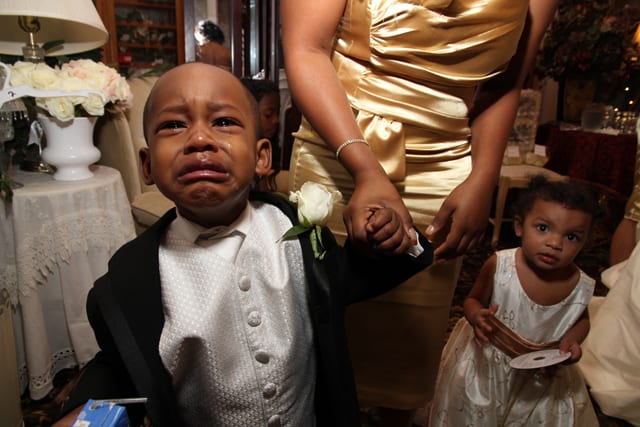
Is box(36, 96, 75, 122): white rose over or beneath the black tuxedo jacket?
over

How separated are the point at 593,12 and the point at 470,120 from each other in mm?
3712

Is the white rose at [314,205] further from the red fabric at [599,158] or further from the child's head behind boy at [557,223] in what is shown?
the red fabric at [599,158]

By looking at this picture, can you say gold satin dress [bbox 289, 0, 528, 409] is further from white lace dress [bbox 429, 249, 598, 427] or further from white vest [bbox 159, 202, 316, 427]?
white lace dress [bbox 429, 249, 598, 427]

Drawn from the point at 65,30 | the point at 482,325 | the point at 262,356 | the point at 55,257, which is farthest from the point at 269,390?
the point at 65,30

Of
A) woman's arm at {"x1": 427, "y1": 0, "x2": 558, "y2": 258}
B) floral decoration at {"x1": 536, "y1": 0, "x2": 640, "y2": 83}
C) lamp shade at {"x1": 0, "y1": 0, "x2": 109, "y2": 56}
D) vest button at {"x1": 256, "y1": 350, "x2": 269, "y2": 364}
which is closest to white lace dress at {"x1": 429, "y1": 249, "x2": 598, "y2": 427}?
woman's arm at {"x1": 427, "y1": 0, "x2": 558, "y2": 258}

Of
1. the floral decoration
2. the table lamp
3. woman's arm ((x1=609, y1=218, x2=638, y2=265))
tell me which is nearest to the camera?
the table lamp

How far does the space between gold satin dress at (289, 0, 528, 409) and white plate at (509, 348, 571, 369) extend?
313mm

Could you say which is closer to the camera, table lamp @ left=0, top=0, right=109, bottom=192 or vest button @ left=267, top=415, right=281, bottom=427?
vest button @ left=267, top=415, right=281, bottom=427

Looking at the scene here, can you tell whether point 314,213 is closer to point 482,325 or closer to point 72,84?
point 482,325

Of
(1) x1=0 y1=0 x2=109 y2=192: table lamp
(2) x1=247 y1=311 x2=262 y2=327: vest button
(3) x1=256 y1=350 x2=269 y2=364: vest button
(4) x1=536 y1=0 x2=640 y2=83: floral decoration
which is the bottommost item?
(3) x1=256 y1=350 x2=269 y2=364: vest button

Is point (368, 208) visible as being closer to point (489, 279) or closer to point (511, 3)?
point (511, 3)

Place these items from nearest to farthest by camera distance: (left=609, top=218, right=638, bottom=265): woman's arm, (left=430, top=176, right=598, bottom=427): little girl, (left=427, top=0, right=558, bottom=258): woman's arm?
(left=427, top=0, right=558, bottom=258): woman's arm < (left=430, top=176, right=598, bottom=427): little girl < (left=609, top=218, right=638, bottom=265): woman's arm

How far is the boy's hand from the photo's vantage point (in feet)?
2.08

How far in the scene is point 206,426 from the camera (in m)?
0.79
